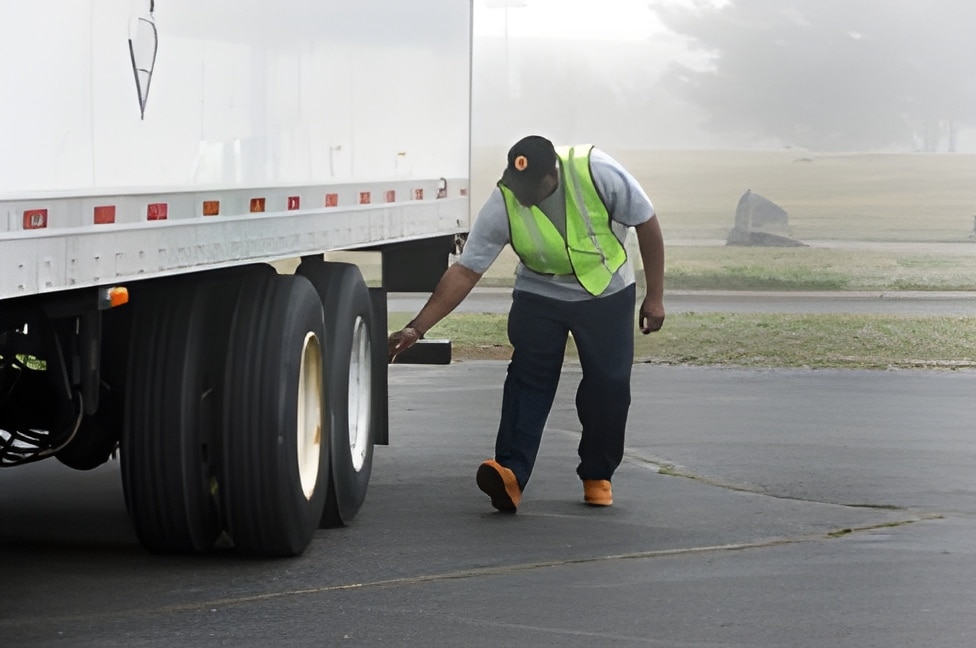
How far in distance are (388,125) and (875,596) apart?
3504mm

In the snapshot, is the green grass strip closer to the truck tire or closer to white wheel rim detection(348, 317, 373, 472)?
white wheel rim detection(348, 317, 373, 472)

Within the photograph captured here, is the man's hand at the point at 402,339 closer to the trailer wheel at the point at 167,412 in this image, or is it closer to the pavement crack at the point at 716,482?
the trailer wheel at the point at 167,412

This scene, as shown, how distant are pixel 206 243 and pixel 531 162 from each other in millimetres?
2351

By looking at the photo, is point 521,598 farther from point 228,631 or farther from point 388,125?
point 388,125

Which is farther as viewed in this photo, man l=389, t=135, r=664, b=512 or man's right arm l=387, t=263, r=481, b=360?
man's right arm l=387, t=263, r=481, b=360

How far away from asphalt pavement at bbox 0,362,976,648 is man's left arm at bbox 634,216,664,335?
0.86m

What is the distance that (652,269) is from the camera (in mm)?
9117

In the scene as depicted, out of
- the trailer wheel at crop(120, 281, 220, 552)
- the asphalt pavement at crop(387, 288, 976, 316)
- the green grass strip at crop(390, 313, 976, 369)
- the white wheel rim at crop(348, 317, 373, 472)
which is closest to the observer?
the trailer wheel at crop(120, 281, 220, 552)

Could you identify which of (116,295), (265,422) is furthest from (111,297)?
(265,422)

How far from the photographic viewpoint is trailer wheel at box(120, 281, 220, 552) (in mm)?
7426

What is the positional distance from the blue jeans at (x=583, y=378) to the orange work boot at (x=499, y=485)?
8cm

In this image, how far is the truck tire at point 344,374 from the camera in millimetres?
8516

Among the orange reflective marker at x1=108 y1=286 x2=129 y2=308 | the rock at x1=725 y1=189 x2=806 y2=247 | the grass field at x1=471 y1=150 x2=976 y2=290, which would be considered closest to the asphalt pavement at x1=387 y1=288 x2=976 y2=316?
the grass field at x1=471 y1=150 x2=976 y2=290

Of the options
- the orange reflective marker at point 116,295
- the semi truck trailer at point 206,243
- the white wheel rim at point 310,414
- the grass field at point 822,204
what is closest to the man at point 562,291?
the semi truck trailer at point 206,243
